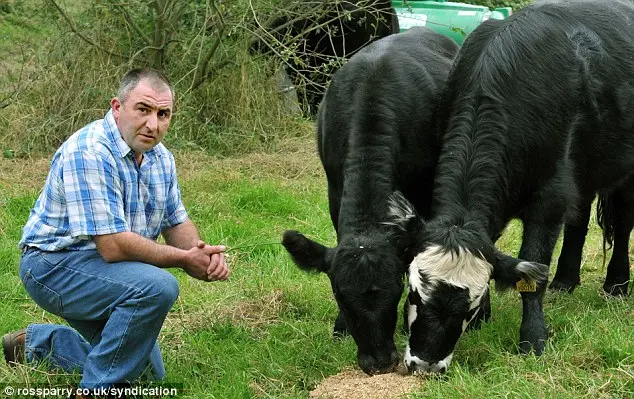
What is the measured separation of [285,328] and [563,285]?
2498mm

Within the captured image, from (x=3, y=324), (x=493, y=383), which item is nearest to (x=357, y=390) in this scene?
(x=493, y=383)

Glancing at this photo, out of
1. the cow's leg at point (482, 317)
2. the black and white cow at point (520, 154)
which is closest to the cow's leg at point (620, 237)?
the black and white cow at point (520, 154)

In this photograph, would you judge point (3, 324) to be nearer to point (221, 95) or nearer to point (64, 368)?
point (64, 368)

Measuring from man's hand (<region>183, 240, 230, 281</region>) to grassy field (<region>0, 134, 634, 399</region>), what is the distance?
0.70 metres

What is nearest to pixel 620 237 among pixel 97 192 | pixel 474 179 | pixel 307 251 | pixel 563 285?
pixel 563 285

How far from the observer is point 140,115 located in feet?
17.2

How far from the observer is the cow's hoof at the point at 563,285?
7.72m

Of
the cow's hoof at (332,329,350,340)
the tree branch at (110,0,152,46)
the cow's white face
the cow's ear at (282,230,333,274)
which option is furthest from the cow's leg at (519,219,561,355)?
the tree branch at (110,0,152,46)

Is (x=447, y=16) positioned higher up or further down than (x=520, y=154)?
further down

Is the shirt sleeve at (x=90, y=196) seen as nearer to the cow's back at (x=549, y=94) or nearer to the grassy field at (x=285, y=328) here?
the grassy field at (x=285, y=328)

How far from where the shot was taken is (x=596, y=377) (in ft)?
16.8

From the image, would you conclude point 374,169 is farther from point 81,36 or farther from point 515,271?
point 81,36

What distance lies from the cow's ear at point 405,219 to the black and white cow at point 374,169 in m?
0.05

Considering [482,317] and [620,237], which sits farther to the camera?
[620,237]
